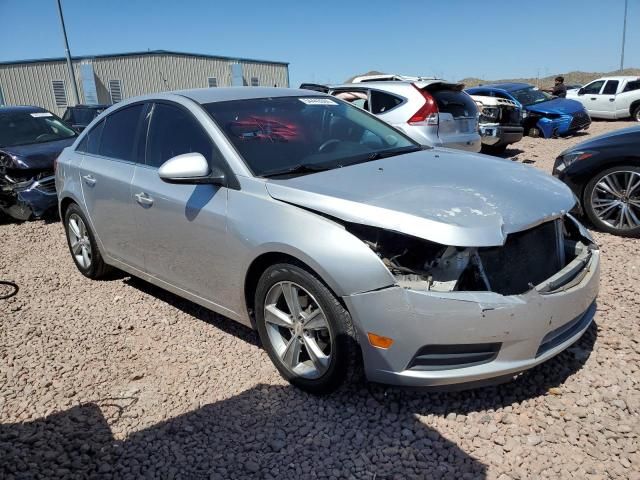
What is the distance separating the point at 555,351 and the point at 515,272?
45 centimetres

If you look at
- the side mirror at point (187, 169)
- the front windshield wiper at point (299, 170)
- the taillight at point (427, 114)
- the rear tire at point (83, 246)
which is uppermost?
the side mirror at point (187, 169)

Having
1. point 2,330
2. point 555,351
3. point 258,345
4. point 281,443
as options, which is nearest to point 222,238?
point 258,345

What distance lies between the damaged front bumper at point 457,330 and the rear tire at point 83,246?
10.3 ft

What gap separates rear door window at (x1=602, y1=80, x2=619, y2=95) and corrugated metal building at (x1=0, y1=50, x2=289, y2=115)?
77.2ft

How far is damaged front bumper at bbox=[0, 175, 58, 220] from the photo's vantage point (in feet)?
24.1

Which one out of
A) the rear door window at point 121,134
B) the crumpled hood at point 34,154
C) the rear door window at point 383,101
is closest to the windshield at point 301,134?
the rear door window at point 121,134

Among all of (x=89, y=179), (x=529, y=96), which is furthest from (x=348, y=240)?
(x=529, y=96)

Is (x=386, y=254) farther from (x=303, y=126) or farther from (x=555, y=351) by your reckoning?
(x=303, y=126)

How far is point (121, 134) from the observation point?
423 cm

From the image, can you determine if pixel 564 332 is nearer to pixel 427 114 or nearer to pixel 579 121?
pixel 427 114

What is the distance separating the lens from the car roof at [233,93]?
3693 mm

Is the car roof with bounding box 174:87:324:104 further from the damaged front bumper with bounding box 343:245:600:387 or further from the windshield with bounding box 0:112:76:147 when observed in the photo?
the windshield with bounding box 0:112:76:147

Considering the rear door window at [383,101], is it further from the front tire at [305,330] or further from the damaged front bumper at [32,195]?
the front tire at [305,330]

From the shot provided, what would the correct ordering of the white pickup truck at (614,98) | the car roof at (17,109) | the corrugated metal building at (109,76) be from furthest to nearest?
the corrugated metal building at (109,76)
the white pickup truck at (614,98)
the car roof at (17,109)
